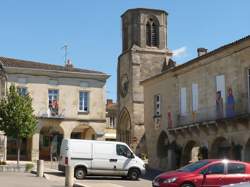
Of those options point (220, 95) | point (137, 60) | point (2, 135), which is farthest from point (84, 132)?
point (220, 95)

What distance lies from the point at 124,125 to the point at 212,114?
70.1ft

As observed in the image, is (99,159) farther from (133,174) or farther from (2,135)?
(2,135)

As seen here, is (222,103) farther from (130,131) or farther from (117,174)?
(130,131)

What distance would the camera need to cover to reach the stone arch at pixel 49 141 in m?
39.1

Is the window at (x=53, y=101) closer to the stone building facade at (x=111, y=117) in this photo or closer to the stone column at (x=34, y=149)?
the stone column at (x=34, y=149)

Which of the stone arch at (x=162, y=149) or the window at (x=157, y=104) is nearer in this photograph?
the stone arch at (x=162, y=149)

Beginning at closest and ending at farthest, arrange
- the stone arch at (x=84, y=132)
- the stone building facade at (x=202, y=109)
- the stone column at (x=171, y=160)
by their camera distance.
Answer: the stone building facade at (x=202, y=109)
the stone column at (x=171, y=160)
the stone arch at (x=84, y=132)

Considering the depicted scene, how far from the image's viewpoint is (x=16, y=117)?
29812 millimetres

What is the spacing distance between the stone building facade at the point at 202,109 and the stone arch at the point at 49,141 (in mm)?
7328

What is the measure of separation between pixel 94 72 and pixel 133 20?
A: 1217 cm

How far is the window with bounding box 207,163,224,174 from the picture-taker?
1562 cm

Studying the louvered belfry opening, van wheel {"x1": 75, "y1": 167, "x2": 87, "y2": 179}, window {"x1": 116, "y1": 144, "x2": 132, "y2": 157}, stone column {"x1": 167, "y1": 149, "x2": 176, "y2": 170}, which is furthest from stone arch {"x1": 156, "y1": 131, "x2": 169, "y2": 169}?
the louvered belfry opening

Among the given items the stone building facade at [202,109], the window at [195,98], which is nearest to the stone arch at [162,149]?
the stone building facade at [202,109]

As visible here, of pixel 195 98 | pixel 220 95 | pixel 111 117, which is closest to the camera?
pixel 220 95
